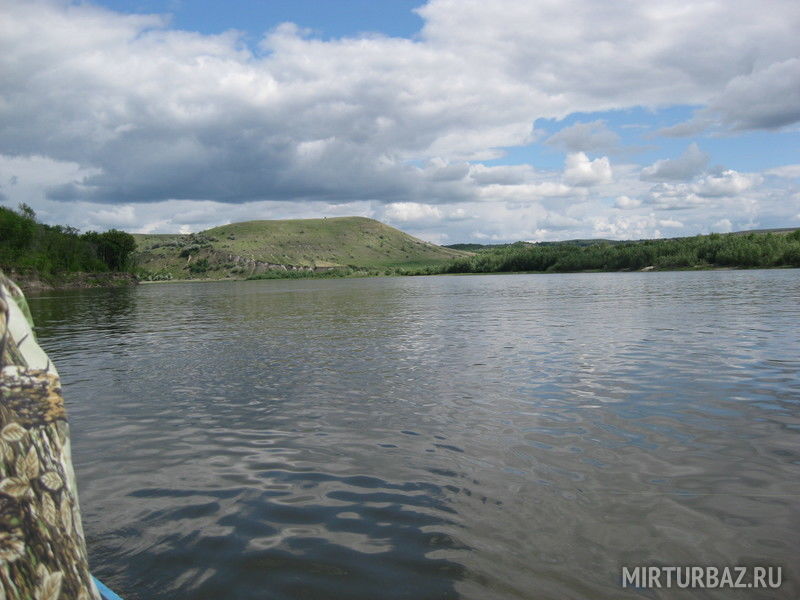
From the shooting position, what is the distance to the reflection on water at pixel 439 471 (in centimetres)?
642

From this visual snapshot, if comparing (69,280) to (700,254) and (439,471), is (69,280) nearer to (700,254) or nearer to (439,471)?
(439,471)

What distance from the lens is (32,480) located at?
3.12 metres

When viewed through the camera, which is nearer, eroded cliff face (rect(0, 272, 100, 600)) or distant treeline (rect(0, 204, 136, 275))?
eroded cliff face (rect(0, 272, 100, 600))

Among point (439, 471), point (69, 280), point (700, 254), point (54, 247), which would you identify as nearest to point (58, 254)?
point (54, 247)

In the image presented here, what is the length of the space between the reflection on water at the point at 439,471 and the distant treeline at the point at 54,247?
122819mm

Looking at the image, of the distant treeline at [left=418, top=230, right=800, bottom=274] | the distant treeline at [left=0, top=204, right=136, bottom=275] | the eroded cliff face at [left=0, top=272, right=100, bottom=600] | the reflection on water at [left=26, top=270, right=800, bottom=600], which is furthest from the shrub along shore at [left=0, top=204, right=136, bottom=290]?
the distant treeline at [left=418, top=230, right=800, bottom=274]

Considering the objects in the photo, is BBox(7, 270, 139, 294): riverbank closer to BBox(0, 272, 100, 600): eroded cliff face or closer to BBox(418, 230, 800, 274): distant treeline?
BBox(0, 272, 100, 600): eroded cliff face

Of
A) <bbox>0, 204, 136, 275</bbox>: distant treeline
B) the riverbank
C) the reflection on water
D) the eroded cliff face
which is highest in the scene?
<bbox>0, 204, 136, 275</bbox>: distant treeline

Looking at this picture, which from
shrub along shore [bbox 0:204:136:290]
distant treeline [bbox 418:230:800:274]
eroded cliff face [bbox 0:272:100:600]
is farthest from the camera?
distant treeline [bbox 418:230:800:274]

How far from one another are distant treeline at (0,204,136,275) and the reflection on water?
12282 centimetres

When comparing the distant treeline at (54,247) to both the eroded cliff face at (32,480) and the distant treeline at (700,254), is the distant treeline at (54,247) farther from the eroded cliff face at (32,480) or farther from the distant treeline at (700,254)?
the distant treeline at (700,254)

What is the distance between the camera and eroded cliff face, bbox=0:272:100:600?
3.00m

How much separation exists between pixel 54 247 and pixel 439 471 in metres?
170

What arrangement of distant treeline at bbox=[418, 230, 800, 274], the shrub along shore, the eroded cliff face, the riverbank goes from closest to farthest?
the eroded cliff face, the riverbank, the shrub along shore, distant treeline at bbox=[418, 230, 800, 274]
